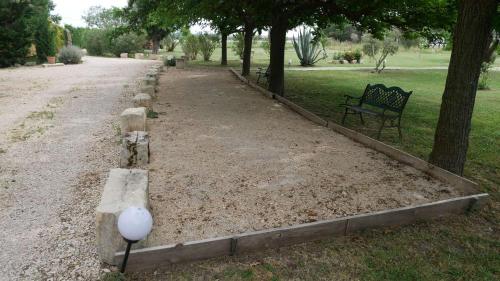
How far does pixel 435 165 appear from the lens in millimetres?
5426

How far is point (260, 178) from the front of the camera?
5160 millimetres

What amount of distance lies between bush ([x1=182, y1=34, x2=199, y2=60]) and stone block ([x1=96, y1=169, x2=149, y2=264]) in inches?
1058

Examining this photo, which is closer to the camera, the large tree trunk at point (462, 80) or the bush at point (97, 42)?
the large tree trunk at point (462, 80)

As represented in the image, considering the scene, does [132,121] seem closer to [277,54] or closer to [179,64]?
[277,54]

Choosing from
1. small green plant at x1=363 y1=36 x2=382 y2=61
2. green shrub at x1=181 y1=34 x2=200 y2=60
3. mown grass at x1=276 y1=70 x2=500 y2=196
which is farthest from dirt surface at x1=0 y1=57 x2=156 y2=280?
small green plant at x1=363 y1=36 x2=382 y2=61

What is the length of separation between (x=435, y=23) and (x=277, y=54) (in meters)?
4.70

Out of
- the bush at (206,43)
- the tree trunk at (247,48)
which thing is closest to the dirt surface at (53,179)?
the tree trunk at (247,48)

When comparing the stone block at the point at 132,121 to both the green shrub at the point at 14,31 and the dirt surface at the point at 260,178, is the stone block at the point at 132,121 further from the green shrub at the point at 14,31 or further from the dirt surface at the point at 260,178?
the green shrub at the point at 14,31

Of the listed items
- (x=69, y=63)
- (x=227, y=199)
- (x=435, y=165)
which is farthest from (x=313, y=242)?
(x=69, y=63)

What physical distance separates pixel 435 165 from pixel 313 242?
2755 millimetres

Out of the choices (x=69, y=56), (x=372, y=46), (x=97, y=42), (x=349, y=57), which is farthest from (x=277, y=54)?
(x=97, y=42)

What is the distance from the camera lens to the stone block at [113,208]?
10.3 ft

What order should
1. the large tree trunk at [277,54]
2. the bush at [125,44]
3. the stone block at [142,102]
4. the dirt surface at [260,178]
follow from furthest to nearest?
the bush at [125,44] < the large tree trunk at [277,54] < the stone block at [142,102] < the dirt surface at [260,178]

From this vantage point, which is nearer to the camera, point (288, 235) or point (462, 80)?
point (288, 235)
